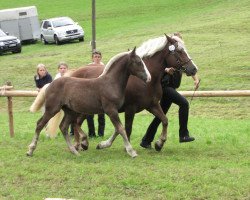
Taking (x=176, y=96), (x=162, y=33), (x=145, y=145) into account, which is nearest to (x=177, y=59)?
(x=176, y=96)

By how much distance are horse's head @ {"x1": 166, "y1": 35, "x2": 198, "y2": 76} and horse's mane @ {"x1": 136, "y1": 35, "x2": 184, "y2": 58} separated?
0.07m

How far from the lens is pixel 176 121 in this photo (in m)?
16.4

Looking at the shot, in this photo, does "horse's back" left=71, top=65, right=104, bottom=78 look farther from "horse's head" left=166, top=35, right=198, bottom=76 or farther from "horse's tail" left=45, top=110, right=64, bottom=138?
"horse's head" left=166, top=35, right=198, bottom=76

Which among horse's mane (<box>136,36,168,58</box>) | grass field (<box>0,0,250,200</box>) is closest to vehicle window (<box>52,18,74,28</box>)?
grass field (<box>0,0,250,200</box>)

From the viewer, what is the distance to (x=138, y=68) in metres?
9.89

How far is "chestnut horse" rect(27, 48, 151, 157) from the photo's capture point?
996 centimetres

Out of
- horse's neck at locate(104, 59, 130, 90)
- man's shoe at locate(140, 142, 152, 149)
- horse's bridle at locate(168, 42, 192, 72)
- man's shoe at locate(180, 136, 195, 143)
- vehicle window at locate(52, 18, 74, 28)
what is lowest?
vehicle window at locate(52, 18, 74, 28)

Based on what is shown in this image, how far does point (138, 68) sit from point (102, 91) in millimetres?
687

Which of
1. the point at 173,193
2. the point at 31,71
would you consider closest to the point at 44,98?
the point at 173,193

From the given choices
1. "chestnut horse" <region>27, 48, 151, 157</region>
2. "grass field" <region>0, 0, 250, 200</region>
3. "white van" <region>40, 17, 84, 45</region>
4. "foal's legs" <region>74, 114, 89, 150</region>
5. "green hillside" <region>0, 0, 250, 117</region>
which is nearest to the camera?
"grass field" <region>0, 0, 250, 200</region>

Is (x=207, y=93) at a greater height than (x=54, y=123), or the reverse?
(x=207, y=93)

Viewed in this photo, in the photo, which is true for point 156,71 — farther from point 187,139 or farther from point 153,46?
point 187,139

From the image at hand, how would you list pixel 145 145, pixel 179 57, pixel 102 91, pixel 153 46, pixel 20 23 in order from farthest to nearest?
pixel 20 23 < pixel 145 145 < pixel 153 46 < pixel 179 57 < pixel 102 91

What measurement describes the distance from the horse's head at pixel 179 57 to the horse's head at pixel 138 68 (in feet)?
1.86
